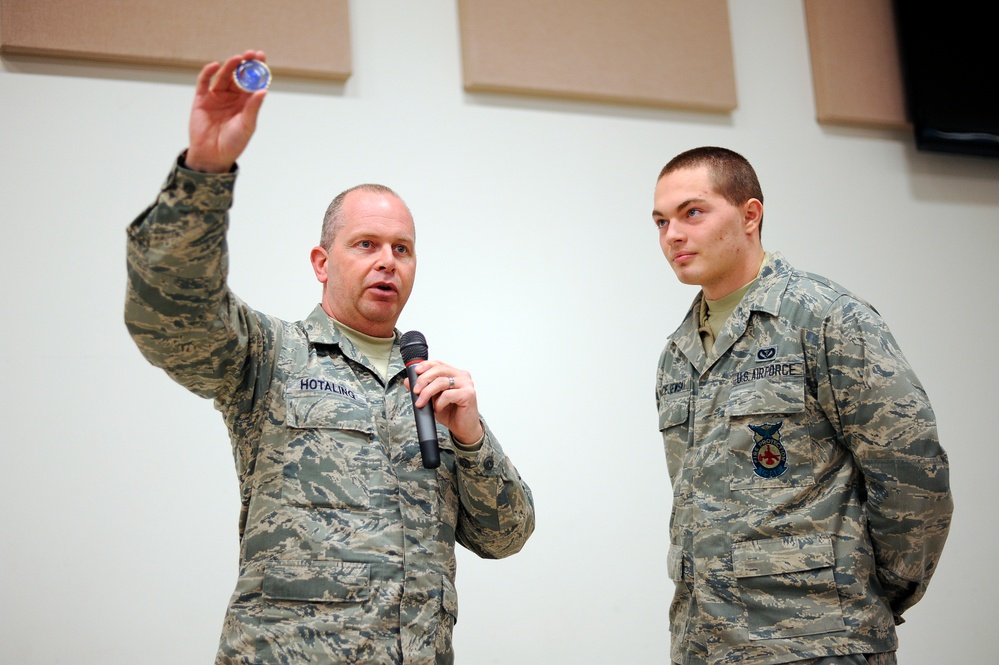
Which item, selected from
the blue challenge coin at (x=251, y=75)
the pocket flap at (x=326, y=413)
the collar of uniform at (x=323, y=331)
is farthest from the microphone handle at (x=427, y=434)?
the blue challenge coin at (x=251, y=75)

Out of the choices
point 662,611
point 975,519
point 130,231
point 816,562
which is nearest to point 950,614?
point 975,519

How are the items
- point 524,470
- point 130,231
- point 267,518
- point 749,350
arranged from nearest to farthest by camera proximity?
point 130,231 → point 267,518 → point 749,350 → point 524,470

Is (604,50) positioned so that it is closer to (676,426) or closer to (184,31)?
(184,31)

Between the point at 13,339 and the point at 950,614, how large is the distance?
3513 mm

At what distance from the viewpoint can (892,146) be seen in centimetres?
405

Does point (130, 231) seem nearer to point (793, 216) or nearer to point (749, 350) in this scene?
point (749, 350)

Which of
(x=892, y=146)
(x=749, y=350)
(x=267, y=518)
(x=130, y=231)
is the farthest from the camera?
(x=892, y=146)

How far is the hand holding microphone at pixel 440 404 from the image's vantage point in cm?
161

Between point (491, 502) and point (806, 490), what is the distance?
2.02 ft

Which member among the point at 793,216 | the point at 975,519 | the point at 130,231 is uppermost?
the point at 793,216

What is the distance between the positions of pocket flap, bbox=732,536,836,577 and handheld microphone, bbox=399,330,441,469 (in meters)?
0.64

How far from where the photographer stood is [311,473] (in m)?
1.67

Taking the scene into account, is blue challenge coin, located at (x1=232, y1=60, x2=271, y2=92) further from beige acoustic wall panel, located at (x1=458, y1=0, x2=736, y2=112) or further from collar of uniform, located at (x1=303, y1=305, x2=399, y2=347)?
beige acoustic wall panel, located at (x1=458, y1=0, x2=736, y2=112)

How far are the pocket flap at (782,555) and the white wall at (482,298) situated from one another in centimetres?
146
